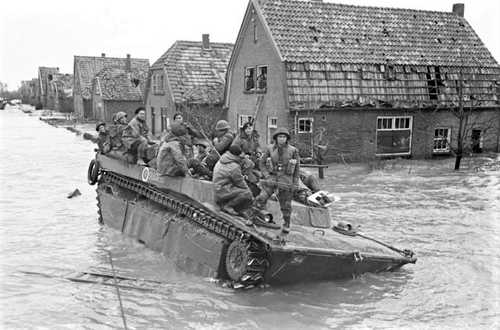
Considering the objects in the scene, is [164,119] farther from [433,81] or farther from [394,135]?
[433,81]

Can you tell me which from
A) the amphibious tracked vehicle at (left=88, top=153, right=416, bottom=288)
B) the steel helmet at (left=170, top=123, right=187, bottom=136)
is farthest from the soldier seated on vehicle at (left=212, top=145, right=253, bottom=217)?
the steel helmet at (left=170, top=123, right=187, bottom=136)

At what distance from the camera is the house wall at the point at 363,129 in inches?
811

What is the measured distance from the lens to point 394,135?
22281mm

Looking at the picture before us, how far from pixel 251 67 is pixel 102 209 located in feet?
37.1

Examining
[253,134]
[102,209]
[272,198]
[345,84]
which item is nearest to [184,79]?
[345,84]

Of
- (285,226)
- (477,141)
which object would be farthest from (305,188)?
(477,141)

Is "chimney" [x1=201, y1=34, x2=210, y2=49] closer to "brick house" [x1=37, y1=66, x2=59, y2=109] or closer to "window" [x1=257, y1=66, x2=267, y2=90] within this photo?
"window" [x1=257, y1=66, x2=267, y2=90]

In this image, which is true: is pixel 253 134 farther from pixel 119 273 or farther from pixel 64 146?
pixel 64 146

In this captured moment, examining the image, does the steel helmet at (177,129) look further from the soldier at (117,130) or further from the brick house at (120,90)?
the brick house at (120,90)

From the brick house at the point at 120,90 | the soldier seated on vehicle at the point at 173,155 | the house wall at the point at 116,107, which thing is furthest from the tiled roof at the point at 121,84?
the soldier seated on vehicle at the point at 173,155

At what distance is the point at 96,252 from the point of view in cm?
1109

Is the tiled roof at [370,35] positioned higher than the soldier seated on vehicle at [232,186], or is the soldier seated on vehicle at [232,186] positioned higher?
the tiled roof at [370,35]

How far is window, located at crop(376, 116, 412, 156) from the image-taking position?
21961 mm

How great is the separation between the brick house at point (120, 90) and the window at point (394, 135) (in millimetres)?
21154
